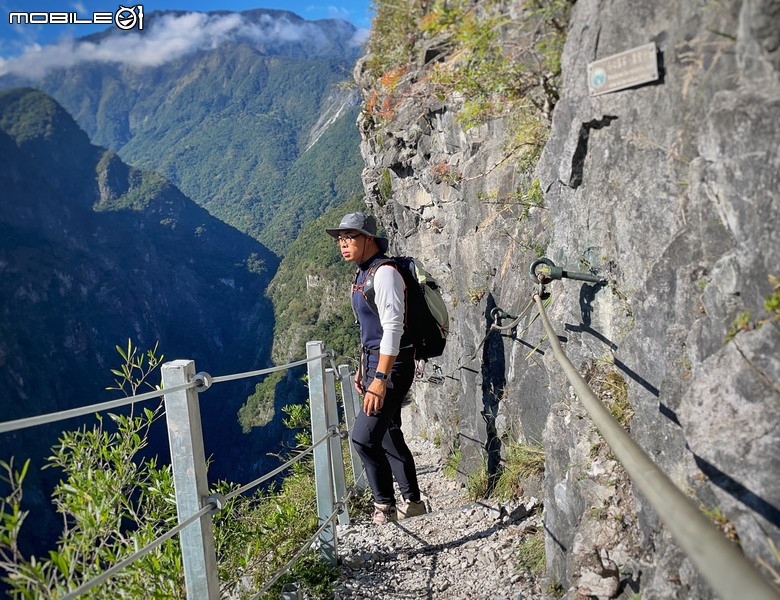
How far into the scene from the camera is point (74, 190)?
16025cm

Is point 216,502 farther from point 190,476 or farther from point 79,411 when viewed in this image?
point 79,411

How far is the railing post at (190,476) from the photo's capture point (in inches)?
84.2

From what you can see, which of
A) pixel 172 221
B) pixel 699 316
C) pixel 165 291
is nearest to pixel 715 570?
pixel 699 316

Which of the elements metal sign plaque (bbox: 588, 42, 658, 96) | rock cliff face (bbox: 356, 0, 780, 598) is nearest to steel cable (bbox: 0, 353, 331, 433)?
rock cliff face (bbox: 356, 0, 780, 598)

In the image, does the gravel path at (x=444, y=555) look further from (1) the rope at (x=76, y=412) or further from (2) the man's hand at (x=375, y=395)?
(1) the rope at (x=76, y=412)

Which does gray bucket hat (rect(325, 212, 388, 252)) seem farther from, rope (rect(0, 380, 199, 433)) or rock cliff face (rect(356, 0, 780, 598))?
rope (rect(0, 380, 199, 433))

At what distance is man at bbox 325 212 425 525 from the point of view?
363 centimetres

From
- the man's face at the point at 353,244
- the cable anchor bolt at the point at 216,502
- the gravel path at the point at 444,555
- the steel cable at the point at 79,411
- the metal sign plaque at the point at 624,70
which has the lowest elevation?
the gravel path at the point at 444,555

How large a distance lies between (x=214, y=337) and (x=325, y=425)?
15057cm

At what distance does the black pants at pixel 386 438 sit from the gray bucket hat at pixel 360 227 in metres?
0.85

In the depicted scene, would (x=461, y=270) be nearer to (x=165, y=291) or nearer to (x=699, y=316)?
(x=699, y=316)

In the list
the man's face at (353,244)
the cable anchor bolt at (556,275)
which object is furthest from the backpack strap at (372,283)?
the cable anchor bolt at (556,275)

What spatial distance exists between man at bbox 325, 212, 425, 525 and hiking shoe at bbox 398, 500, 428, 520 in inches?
3.0

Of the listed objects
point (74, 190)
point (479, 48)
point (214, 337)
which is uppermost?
point (74, 190)
